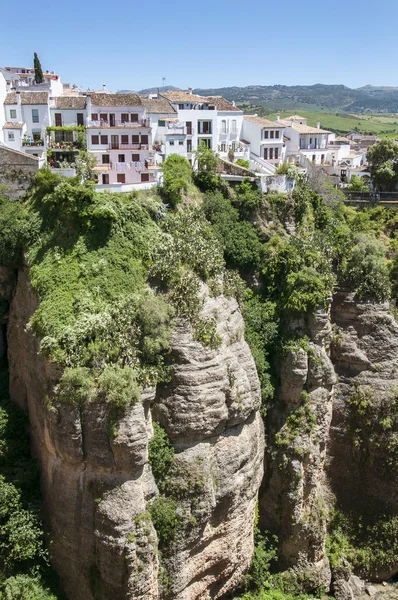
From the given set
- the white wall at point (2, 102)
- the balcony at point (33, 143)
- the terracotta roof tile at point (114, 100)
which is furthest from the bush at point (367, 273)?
the white wall at point (2, 102)

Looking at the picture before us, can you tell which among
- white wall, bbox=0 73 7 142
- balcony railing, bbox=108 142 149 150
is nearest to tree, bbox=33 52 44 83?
white wall, bbox=0 73 7 142

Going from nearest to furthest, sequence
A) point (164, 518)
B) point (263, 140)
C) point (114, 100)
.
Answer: point (164, 518) → point (114, 100) → point (263, 140)

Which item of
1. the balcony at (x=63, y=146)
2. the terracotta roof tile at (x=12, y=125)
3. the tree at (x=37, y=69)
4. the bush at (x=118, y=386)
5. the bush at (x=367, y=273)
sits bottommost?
the bush at (x=118, y=386)

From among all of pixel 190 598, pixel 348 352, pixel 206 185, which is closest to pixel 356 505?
pixel 348 352

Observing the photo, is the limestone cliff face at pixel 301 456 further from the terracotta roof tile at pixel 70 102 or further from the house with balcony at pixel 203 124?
the terracotta roof tile at pixel 70 102

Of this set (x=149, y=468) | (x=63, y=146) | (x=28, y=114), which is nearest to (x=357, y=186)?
(x=63, y=146)

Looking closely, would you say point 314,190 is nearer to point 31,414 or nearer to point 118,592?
point 31,414

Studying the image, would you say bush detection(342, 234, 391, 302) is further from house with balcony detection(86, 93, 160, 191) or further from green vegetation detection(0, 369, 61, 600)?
green vegetation detection(0, 369, 61, 600)

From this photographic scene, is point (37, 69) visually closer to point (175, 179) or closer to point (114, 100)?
point (114, 100)
